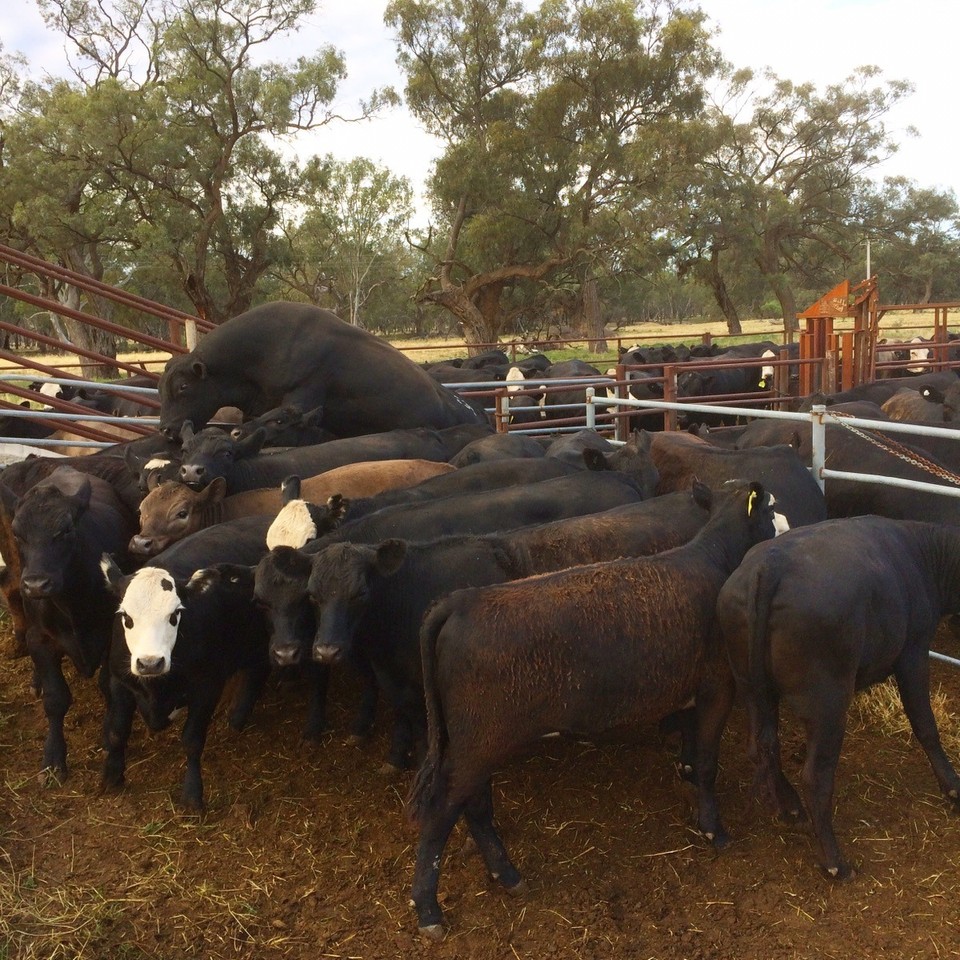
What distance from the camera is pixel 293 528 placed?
4.46 metres

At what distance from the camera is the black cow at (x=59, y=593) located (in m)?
4.26

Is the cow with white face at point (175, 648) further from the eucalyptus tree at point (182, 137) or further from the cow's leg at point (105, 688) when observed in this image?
the eucalyptus tree at point (182, 137)

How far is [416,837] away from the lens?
3611 mm

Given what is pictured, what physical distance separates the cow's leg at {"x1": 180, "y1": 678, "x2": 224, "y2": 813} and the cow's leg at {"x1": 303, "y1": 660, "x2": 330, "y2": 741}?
0.47m

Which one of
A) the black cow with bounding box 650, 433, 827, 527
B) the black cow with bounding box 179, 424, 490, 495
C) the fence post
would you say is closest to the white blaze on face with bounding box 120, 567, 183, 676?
the black cow with bounding box 179, 424, 490, 495

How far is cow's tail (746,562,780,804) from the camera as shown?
324cm

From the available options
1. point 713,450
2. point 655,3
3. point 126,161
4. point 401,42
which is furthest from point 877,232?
point 713,450

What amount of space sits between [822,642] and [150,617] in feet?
8.81

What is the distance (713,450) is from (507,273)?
2516 centimetres

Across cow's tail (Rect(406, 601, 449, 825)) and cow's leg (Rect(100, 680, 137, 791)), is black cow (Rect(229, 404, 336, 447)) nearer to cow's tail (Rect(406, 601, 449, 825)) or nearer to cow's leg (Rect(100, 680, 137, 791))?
cow's leg (Rect(100, 680, 137, 791))

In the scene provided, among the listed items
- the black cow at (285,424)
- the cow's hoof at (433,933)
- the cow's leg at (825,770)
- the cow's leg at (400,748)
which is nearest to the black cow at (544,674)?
the cow's hoof at (433,933)

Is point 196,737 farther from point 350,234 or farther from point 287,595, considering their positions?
point 350,234

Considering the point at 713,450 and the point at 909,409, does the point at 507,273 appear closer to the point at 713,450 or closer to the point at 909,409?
the point at 909,409

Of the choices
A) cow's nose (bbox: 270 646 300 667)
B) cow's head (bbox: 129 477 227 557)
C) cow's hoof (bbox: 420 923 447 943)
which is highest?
cow's head (bbox: 129 477 227 557)
